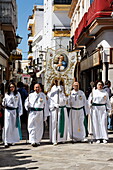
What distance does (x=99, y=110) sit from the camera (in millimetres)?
11523

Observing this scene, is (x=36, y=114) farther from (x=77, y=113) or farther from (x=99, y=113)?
(x=99, y=113)

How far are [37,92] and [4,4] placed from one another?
1488 cm

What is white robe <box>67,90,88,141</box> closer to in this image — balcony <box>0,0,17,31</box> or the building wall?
the building wall

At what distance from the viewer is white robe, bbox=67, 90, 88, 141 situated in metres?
11.6

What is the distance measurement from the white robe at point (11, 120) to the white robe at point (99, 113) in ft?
7.18

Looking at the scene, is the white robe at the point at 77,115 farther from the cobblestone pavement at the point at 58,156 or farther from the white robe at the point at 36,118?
the white robe at the point at 36,118

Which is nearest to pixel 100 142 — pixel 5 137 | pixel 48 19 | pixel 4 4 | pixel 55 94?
pixel 55 94

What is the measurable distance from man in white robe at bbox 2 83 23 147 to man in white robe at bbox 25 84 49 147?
1.17 ft

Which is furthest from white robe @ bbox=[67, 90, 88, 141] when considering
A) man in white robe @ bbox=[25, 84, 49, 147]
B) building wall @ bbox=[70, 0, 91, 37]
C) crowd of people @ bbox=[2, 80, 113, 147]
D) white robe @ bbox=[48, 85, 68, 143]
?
building wall @ bbox=[70, 0, 91, 37]

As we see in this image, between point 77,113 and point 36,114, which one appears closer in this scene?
point 36,114

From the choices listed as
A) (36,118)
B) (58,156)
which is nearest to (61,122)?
(36,118)

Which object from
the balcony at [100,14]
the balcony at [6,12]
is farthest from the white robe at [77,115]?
the balcony at [6,12]

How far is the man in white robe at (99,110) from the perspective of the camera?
1141 centimetres

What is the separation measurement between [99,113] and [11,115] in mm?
2585
